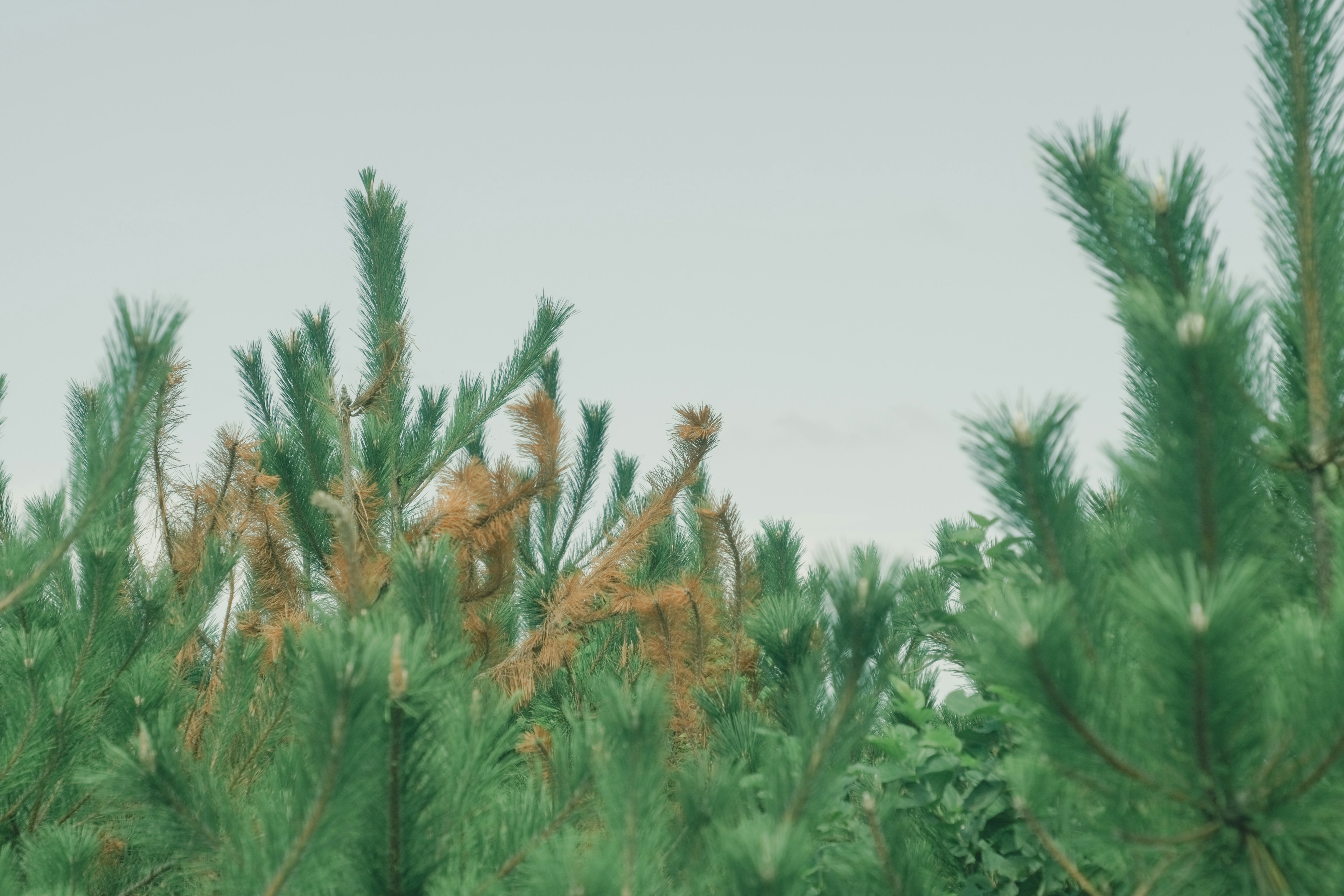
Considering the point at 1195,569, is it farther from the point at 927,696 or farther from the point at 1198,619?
the point at 927,696

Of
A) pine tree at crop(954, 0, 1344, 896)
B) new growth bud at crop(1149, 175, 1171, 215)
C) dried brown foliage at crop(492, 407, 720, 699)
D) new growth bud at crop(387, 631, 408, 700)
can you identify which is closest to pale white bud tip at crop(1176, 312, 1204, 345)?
pine tree at crop(954, 0, 1344, 896)

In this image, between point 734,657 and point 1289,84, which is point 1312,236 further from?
point 734,657

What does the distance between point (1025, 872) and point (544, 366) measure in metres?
4.43

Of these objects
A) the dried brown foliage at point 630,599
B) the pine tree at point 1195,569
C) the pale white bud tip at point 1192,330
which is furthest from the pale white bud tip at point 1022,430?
the dried brown foliage at point 630,599

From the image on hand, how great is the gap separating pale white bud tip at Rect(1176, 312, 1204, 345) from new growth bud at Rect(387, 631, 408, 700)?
1263 mm

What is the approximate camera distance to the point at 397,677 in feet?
5.34

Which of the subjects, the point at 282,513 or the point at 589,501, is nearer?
the point at 282,513

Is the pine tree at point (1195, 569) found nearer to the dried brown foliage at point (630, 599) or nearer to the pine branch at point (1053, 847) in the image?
the pine branch at point (1053, 847)

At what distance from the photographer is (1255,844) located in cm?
144

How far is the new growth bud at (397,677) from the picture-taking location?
162cm

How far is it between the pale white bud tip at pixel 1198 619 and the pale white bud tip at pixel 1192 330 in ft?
1.30

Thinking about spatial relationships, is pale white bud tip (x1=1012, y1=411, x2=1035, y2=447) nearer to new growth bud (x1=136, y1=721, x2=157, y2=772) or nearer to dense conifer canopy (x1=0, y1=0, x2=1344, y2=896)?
dense conifer canopy (x1=0, y1=0, x2=1344, y2=896)

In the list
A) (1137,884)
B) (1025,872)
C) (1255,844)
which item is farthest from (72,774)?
(1255,844)

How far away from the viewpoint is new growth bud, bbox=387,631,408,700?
5.33 ft
